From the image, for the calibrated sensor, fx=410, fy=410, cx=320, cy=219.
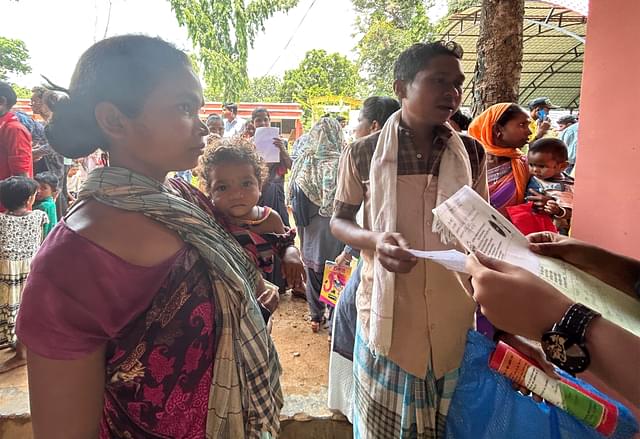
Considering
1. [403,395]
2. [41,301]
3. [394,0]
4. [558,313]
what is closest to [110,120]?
[41,301]

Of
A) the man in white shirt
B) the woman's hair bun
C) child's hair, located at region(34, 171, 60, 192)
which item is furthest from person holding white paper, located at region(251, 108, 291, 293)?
the woman's hair bun

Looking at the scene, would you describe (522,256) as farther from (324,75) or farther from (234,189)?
(324,75)

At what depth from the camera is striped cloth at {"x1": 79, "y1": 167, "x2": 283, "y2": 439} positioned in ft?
3.10

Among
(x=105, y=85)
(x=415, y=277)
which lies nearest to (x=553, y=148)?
(x=415, y=277)

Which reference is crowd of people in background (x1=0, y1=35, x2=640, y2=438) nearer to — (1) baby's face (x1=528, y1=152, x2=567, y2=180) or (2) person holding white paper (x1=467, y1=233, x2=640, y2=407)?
(2) person holding white paper (x1=467, y1=233, x2=640, y2=407)

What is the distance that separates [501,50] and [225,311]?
3561 mm

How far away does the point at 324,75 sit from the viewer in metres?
22.6

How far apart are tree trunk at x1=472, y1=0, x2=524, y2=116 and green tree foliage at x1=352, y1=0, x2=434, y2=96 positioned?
12.3m

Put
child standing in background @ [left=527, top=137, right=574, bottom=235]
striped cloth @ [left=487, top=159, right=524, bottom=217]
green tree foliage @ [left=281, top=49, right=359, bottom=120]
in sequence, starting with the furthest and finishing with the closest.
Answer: green tree foliage @ [left=281, top=49, right=359, bottom=120]
child standing in background @ [left=527, top=137, right=574, bottom=235]
striped cloth @ [left=487, top=159, right=524, bottom=217]

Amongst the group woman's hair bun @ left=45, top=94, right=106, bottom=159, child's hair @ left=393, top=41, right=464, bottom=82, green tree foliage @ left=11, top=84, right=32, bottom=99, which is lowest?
woman's hair bun @ left=45, top=94, right=106, bottom=159

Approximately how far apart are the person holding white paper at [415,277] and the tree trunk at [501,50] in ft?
7.23

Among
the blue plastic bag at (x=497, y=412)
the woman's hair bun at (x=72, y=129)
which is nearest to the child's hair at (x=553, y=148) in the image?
the blue plastic bag at (x=497, y=412)

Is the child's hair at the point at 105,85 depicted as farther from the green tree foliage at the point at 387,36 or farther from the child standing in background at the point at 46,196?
the green tree foliage at the point at 387,36

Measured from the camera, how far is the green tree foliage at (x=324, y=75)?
864 inches
